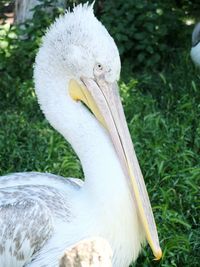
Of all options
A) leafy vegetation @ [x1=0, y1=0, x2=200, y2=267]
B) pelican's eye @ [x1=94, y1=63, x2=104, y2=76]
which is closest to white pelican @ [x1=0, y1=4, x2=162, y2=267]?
pelican's eye @ [x1=94, y1=63, x2=104, y2=76]

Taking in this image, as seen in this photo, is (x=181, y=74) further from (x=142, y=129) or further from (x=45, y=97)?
(x=45, y=97)

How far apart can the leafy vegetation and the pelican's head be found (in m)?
0.78

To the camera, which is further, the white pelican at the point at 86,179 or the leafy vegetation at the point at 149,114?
the leafy vegetation at the point at 149,114

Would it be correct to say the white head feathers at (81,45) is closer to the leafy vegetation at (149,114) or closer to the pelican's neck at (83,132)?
the pelican's neck at (83,132)

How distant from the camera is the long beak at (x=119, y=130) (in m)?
3.12

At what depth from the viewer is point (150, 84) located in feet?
21.9

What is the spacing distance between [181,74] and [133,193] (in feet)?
12.4

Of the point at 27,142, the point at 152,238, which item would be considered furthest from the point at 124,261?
the point at 27,142

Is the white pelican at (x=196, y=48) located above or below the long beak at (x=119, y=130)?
above

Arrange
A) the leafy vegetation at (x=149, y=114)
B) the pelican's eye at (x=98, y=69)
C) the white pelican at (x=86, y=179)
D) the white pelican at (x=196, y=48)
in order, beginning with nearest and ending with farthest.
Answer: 1. the white pelican at (x=86, y=179)
2. the pelican's eye at (x=98, y=69)
3. the leafy vegetation at (x=149, y=114)
4. the white pelican at (x=196, y=48)

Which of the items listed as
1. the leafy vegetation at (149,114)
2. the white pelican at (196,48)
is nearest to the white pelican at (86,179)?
the leafy vegetation at (149,114)

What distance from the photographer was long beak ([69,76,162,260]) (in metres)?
3.12

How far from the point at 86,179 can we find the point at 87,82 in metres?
0.48

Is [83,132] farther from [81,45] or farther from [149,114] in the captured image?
[149,114]
